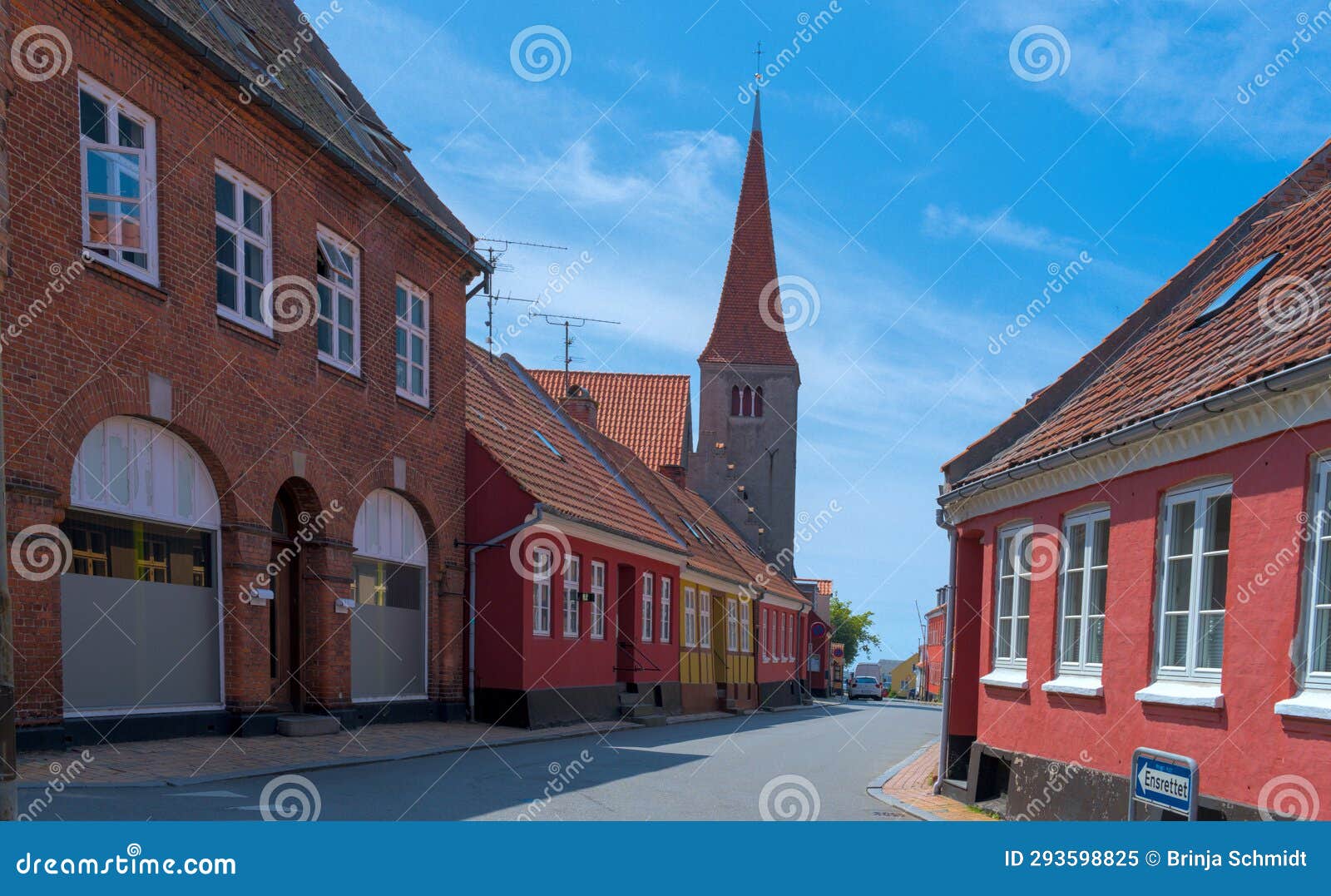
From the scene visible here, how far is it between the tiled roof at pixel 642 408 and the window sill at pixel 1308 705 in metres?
41.2

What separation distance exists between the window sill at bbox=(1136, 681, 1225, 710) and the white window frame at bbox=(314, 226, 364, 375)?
36.4ft

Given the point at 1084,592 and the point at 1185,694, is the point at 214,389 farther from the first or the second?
the point at 1185,694

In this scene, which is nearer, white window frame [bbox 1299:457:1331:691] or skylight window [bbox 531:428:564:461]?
white window frame [bbox 1299:457:1331:691]

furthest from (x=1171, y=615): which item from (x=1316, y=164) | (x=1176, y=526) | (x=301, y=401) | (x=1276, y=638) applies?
(x=301, y=401)

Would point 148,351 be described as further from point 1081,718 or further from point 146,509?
point 1081,718

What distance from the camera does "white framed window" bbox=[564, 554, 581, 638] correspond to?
2230cm

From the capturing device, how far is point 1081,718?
408 inches

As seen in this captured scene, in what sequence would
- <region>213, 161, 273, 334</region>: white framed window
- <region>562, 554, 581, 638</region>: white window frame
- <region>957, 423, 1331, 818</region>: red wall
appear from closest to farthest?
1. <region>957, 423, 1331, 818</region>: red wall
2. <region>213, 161, 273, 334</region>: white framed window
3. <region>562, 554, 581, 638</region>: white window frame

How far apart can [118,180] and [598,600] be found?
1397cm

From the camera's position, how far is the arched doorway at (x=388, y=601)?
17.4 metres

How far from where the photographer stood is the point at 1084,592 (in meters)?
10.7

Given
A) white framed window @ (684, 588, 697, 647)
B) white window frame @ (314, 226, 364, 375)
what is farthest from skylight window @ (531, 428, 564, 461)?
white window frame @ (314, 226, 364, 375)

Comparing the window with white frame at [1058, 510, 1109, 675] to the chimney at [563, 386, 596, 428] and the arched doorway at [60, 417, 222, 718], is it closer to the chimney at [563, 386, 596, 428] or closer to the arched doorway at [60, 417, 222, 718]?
the arched doorway at [60, 417, 222, 718]

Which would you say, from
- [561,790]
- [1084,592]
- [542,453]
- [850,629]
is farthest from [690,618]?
[850,629]
